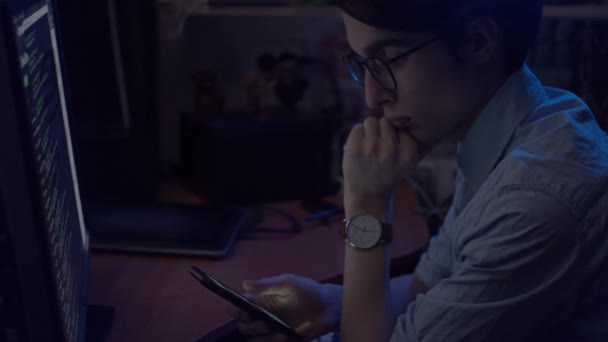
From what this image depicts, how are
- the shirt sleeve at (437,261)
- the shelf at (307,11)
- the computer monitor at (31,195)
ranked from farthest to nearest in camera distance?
the shelf at (307,11) → the shirt sleeve at (437,261) → the computer monitor at (31,195)

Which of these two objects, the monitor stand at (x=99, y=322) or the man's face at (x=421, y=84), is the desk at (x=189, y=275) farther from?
the man's face at (x=421, y=84)

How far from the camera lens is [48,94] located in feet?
2.56

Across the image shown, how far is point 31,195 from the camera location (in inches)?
23.7

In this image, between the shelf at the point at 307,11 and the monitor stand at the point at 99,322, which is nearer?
the monitor stand at the point at 99,322

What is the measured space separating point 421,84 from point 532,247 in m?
0.26

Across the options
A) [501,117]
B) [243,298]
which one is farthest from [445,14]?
[243,298]

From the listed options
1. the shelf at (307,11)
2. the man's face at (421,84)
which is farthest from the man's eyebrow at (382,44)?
the shelf at (307,11)

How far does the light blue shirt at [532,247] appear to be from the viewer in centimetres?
80

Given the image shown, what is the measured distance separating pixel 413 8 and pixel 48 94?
17.6 inches

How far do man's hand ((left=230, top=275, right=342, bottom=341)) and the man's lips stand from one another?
269 millimetres

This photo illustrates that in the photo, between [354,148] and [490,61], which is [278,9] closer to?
[354,148]

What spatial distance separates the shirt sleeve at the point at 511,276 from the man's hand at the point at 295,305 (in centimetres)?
19

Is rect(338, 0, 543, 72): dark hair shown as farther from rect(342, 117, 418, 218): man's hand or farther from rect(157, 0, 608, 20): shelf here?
rect(157, 0, 608, 20): shelf

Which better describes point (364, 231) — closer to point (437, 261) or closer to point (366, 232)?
point (366, 232)
